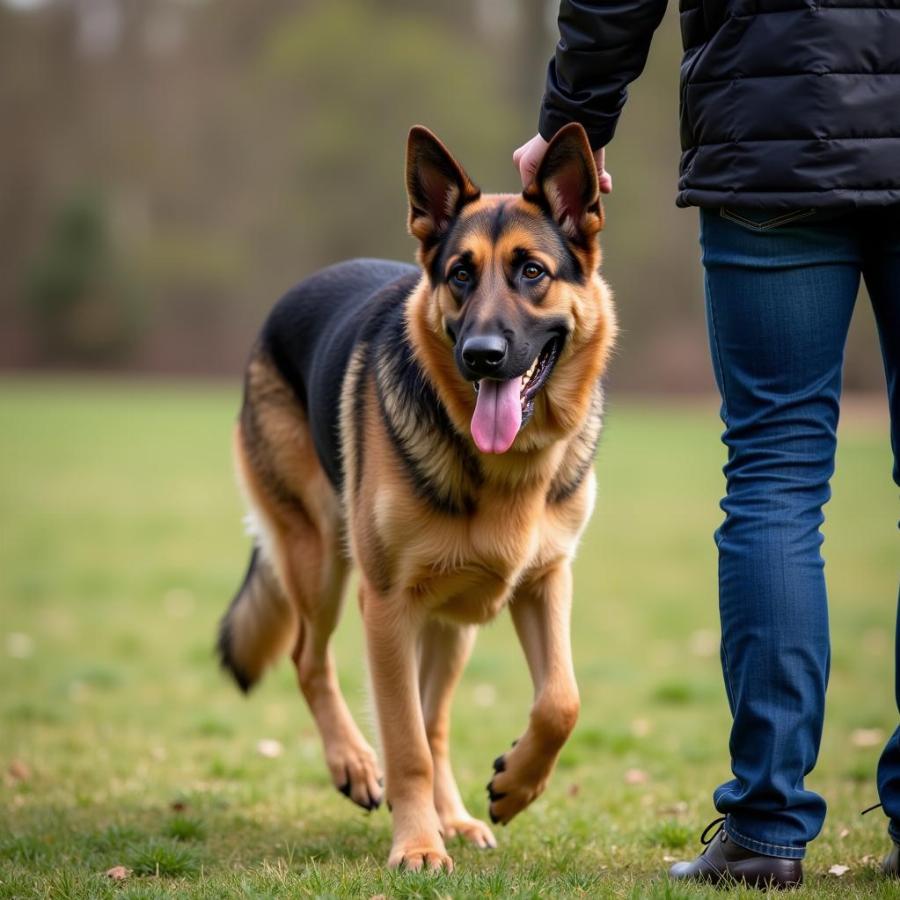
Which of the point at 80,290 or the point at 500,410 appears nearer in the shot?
the point at 500,410

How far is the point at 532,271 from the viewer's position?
3441 mm

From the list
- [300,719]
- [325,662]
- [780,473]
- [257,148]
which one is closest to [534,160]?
[780,473]

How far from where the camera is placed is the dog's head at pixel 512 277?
334 centimetres

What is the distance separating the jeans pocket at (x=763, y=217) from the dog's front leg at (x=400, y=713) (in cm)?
144

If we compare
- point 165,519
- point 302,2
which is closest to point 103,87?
point 302,2

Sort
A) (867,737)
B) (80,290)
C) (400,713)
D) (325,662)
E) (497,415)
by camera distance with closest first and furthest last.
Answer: (497,415) → (400,713) → (325,662) → (867,737) → (80,290)

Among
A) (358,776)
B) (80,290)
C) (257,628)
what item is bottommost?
(80,290)

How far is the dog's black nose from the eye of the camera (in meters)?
3.23

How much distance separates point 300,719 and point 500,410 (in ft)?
12.0

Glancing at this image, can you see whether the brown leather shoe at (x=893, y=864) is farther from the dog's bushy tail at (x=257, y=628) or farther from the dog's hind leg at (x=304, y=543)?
the dog's bushy tail at (x=257, y=628)

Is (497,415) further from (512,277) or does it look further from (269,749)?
(269,749)

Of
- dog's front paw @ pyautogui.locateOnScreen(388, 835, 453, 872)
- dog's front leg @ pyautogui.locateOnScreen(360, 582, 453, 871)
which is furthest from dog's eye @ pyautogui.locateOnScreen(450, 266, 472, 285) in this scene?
dog's front paw @ pyautogui.locateOnScreen(388, 835, 453, 872)

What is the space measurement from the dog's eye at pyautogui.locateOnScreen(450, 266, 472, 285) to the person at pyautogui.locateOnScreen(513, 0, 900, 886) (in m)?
0.67

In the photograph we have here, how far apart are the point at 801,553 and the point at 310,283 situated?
2.53m
